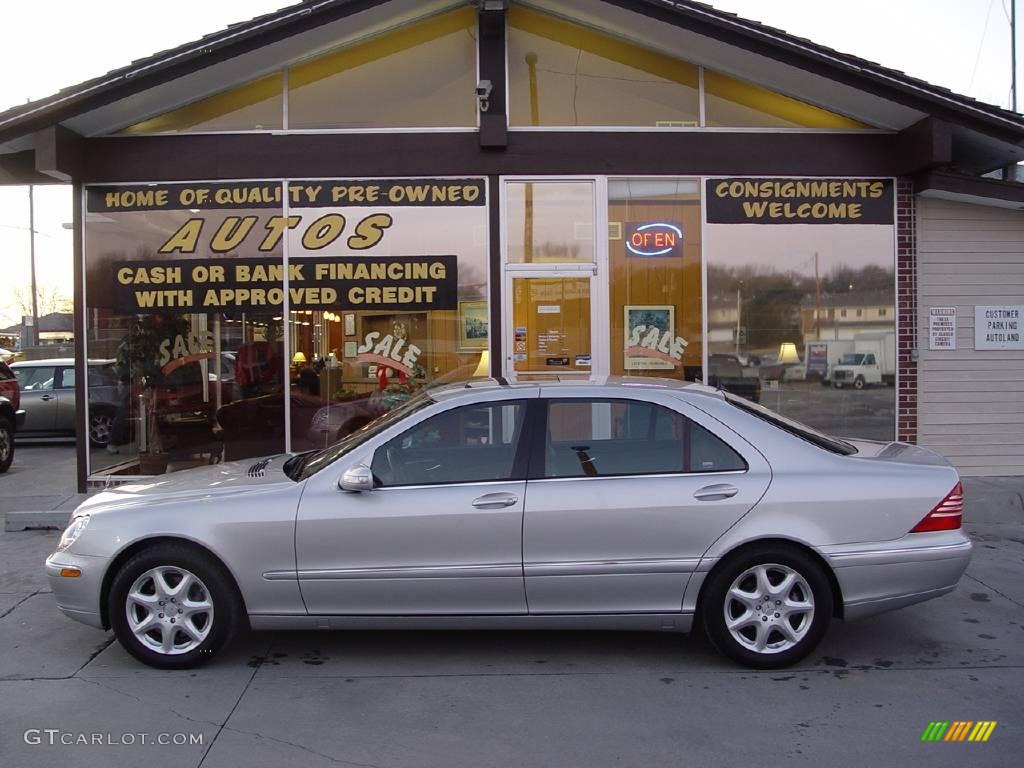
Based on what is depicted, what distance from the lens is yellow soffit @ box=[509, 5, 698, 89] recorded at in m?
9.84

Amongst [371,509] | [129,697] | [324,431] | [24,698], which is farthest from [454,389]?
[324,431]

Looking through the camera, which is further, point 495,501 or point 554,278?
point 554,278

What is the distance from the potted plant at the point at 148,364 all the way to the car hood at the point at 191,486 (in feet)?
15.1

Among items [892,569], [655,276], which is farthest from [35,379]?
[892,569]

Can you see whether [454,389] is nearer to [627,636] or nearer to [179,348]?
[627,636]

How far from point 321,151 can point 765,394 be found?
5.30 meters

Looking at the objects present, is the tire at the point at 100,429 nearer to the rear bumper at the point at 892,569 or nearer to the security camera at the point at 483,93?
the security camera at the point at 483,93

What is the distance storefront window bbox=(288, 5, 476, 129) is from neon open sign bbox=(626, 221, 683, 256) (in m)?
2.04

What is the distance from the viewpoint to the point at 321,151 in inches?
382

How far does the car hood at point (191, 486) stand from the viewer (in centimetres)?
512

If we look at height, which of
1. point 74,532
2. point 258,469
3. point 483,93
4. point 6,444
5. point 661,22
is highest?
point 661,22

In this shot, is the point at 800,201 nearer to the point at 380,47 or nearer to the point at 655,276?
the point at 655,276

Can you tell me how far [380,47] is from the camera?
32.3 feet

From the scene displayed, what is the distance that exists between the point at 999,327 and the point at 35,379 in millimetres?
→ 14141
